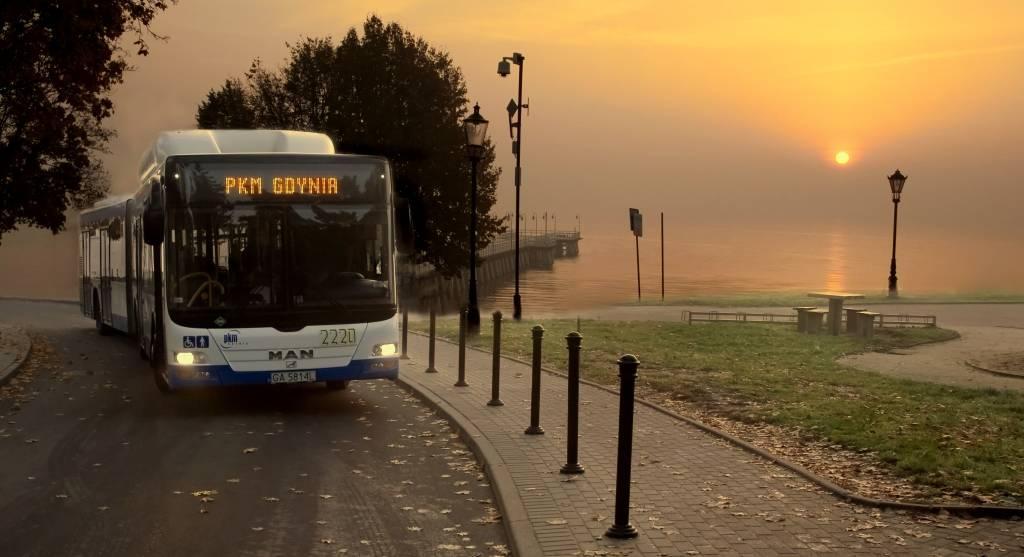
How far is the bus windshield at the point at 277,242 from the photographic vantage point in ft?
39.5

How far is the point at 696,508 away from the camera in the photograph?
727cm

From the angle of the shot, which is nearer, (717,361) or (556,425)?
(556,425)

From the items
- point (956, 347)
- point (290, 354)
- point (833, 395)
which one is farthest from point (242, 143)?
point (956, 347)

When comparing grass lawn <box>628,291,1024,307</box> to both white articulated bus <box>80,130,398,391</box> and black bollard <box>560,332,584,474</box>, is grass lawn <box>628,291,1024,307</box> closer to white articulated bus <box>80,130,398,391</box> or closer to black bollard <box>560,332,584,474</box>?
white articulated bus <box>80,130,398,391</box>

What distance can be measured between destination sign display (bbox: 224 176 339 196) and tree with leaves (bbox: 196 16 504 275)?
3502 centimetres

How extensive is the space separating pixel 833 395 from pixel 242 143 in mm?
8456

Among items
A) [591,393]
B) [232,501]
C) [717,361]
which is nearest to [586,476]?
[232,501]

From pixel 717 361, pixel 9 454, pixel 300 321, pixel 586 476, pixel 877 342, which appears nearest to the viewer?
pixel 586 476

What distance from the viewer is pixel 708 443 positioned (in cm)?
987

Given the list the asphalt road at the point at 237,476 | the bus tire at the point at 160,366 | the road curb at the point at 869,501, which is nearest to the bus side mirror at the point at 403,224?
the asphalt road at the point at 237,476

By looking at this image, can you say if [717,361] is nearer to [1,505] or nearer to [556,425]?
[556,425]

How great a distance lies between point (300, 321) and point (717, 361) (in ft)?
28.8

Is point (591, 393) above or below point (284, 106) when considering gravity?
below

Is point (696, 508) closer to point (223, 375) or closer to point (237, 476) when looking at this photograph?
point (237, 476)
